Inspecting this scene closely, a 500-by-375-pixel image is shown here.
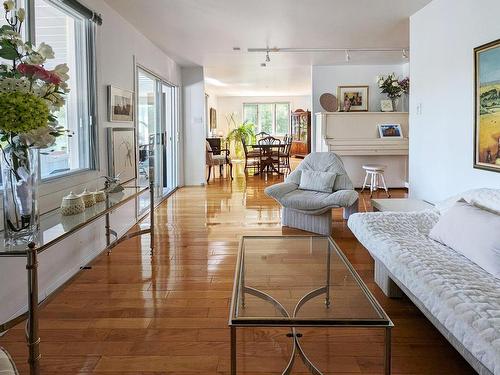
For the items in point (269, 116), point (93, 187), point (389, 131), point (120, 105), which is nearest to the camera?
point (93, 187)

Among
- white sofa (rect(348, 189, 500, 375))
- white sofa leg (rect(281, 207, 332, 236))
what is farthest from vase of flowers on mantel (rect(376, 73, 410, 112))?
white sofa (rect(348, 189, 500, 375))

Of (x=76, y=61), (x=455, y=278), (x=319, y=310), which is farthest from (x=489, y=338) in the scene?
(x=76, y=61)

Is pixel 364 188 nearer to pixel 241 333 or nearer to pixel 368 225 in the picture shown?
pixel 368 225

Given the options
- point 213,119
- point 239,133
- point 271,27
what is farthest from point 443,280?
point 213,119

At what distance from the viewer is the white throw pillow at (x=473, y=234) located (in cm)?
218

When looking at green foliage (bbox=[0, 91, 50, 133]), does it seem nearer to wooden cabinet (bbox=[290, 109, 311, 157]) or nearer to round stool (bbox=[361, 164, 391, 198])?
round stool (bbox=[361, 164, 391, 198])

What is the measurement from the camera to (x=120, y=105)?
15.4 feet

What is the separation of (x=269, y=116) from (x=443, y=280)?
577 inches

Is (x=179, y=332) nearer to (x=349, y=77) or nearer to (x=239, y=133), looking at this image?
(x=349, y=77)

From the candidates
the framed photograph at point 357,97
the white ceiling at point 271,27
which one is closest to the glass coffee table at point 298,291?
the white ceiling at point 271,27

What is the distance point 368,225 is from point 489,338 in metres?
1.53

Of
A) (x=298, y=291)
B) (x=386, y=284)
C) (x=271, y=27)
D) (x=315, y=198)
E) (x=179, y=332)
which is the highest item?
(x=271, y=27)

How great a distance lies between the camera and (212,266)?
365cm

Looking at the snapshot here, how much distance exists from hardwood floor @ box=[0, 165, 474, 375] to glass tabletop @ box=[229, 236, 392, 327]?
25 centimetres
